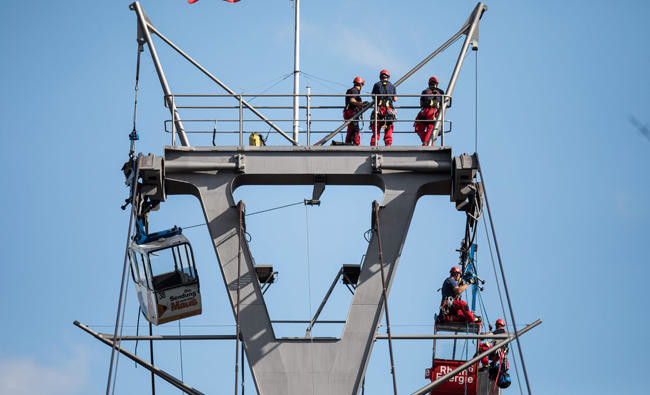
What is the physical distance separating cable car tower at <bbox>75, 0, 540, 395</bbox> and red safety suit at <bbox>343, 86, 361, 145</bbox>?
112cm

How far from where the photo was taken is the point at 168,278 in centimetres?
3231

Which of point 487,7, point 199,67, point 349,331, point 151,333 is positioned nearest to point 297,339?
point 349,331

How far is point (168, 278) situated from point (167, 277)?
0.10 ft

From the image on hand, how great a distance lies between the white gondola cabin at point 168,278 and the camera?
32219mm

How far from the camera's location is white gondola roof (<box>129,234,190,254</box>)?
3222 centimetres

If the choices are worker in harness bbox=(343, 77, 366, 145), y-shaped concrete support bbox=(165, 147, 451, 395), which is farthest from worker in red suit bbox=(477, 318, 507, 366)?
worker in harness bbox=(343, 77, 366, 145)

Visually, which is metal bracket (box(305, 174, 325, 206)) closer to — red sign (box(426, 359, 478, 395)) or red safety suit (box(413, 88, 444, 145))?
red safety suit (box(413, 88, 444, 145))

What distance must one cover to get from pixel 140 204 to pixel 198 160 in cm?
158

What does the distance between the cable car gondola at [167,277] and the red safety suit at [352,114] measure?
4629mm

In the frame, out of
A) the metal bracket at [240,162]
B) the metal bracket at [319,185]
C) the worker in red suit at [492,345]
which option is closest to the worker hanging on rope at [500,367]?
the worker in red suit at [492,345]

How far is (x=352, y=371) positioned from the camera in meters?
32.0

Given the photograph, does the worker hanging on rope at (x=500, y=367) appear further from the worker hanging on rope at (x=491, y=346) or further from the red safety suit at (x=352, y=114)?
the red safety suit at (x=352, y=114)

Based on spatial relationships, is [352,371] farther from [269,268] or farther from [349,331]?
[269,268]

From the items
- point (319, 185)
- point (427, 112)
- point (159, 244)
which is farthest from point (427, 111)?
point (159, 244)
